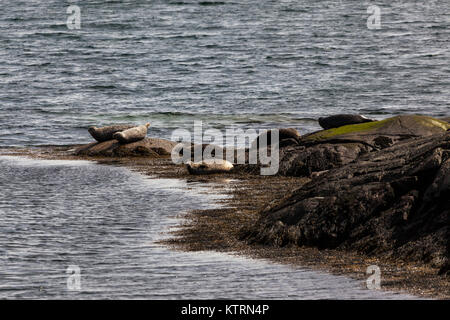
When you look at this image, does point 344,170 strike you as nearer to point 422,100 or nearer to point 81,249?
point 81,249

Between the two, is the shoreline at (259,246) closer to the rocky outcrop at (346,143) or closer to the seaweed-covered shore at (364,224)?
the seaweed-covered shore at (364,224)

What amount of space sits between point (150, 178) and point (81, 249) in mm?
6849

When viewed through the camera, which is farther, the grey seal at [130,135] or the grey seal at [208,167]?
the grey seal at [130,135]

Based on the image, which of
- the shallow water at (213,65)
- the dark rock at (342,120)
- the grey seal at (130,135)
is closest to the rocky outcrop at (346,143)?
the dark rock at (342,120)

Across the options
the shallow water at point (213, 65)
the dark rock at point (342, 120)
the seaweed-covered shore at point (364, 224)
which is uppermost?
the seaweed-covered shore at point (364, 224)

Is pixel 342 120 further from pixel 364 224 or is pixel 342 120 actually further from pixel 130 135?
pixel 364 224

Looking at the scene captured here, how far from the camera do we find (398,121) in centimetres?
1742

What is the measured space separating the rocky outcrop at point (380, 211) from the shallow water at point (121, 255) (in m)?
0.94

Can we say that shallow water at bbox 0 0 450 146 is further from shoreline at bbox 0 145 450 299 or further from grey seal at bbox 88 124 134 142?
shoreline at bbox 0 145 450 299

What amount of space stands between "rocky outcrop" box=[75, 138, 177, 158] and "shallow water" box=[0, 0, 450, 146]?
4.09 meters

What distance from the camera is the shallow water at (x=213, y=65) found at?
31578mm

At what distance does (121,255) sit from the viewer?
31.4 feet

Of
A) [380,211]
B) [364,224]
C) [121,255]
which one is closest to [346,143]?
[380,211]

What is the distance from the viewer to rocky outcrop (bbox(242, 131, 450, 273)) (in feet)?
29.5
